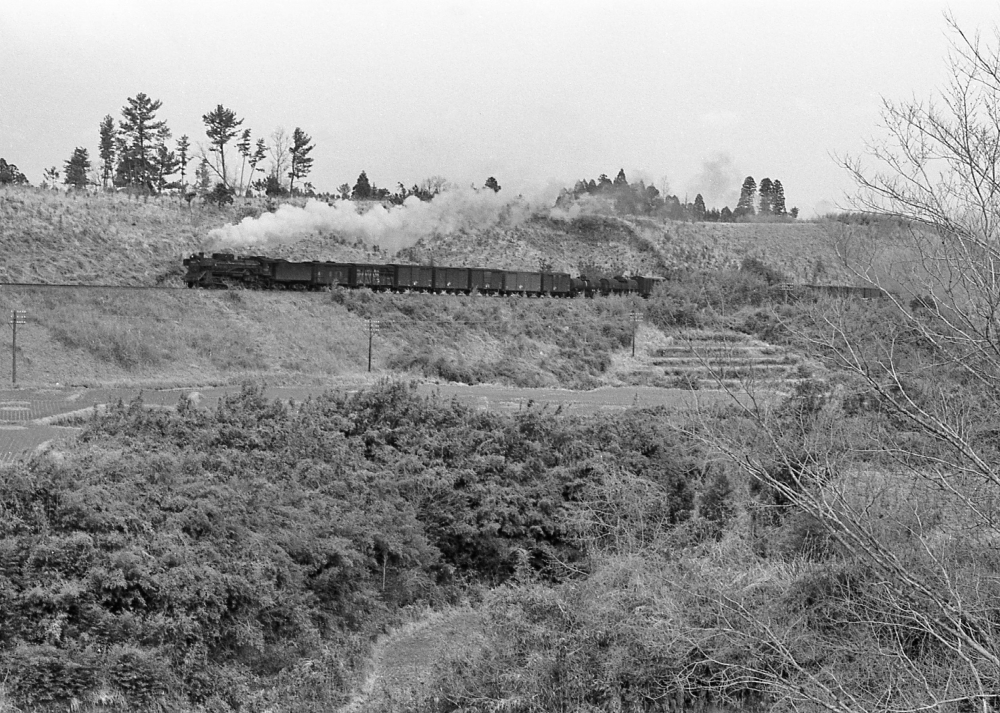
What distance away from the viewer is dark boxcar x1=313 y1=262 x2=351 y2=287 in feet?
147

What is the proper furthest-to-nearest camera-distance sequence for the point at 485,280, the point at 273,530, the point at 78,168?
the point at 78,168, the point at 485,280, the point at 273,530

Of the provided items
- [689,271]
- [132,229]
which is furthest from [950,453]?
[689,271]

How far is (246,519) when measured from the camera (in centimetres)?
1460

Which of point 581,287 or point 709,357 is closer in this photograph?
point 709,357

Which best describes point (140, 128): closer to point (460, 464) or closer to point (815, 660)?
point (460, 464)

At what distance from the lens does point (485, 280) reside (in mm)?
51375

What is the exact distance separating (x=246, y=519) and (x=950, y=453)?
413 inches

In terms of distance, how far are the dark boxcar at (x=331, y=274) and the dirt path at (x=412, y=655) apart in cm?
3088

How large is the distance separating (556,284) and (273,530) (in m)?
41.7

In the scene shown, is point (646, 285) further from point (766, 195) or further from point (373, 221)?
point (766, 195)

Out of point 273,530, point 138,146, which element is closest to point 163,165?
point 138,146

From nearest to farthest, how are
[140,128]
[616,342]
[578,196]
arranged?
1. [616,342]
2. [140,128]
3. [578,196]

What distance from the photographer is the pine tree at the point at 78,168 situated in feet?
261

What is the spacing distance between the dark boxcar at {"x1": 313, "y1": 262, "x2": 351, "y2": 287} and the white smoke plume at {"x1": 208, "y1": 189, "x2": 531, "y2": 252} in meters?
5.18
